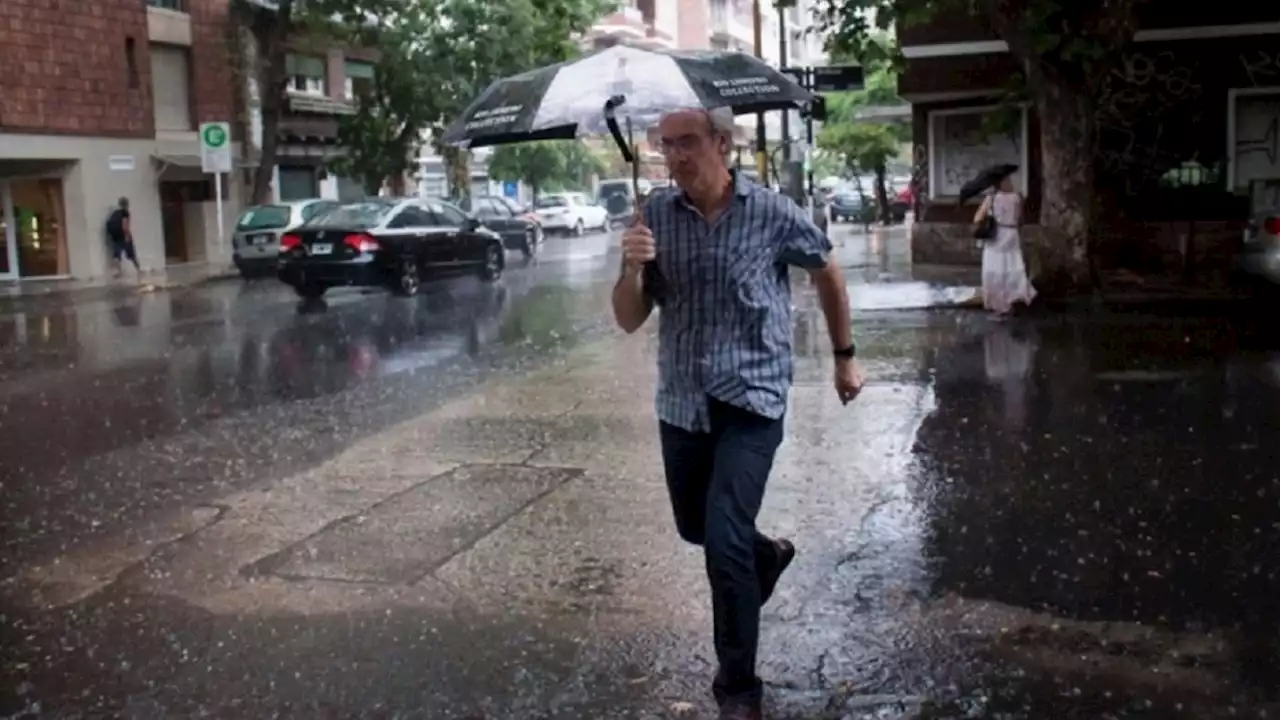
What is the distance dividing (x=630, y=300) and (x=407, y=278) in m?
17.6

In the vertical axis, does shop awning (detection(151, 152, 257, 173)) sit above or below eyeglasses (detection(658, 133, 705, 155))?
above

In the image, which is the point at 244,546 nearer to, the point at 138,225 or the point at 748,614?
the point at 748,614

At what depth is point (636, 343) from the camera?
1394cm

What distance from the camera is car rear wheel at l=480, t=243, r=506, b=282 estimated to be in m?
24.4

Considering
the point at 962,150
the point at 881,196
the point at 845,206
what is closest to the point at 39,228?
the point at 962,150

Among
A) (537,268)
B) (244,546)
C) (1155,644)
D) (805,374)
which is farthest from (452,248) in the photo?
(1155,644)

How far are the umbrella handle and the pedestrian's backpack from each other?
27.8 metres

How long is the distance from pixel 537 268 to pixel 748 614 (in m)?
25.3

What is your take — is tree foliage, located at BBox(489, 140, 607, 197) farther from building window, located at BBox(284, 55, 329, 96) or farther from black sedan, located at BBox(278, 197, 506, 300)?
black sedan, located at BBox(278, 197, 506, 300)

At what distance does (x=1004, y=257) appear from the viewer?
49.3 ft

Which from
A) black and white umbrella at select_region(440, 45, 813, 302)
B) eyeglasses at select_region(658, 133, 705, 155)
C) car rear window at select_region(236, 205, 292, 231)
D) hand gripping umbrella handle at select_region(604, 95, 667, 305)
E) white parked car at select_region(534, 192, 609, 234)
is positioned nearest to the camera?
eyeglasses at select_region(658, 133, 705, 155)

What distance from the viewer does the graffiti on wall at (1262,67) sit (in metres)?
19.0

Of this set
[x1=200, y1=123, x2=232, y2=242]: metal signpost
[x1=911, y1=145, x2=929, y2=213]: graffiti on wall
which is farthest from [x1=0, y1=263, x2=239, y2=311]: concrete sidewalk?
[x1=911, y1=145, x2=929, y2=213]: graffiti on wall

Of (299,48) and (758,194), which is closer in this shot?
(758,194)
